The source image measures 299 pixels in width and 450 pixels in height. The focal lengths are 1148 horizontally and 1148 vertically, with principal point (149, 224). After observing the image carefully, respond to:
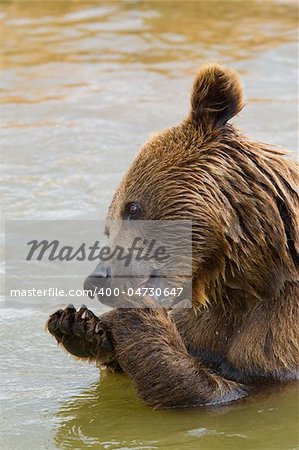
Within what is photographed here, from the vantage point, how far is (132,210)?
609 cm

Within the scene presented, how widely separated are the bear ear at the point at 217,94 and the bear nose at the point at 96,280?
100 cm

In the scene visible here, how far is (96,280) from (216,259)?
653mm

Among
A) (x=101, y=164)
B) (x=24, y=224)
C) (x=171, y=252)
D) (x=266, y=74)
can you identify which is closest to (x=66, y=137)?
(x=101, y=164)

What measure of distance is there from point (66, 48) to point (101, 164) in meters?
4.52

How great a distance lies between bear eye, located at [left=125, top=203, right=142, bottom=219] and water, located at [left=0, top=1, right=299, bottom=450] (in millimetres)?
1054

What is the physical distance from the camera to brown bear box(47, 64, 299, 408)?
19.6 feet

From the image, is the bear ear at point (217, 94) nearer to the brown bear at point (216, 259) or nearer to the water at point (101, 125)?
the brown bear at point (216, 259)

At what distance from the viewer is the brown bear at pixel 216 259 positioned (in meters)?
5.96

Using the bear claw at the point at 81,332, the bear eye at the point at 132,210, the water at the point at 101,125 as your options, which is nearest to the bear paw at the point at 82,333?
the bear claw at the point at 81,332

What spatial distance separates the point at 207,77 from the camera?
20.4 feet

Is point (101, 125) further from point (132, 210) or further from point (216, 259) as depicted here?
point (216, 259)

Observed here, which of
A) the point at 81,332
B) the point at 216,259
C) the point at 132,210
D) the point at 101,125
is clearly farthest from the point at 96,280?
the point at 101,125

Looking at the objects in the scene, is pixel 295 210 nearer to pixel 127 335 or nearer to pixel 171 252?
pixel 171 252

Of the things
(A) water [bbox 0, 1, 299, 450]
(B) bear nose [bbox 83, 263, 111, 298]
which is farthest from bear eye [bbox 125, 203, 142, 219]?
(A) water [bbox 0, 1, 299, 450]
